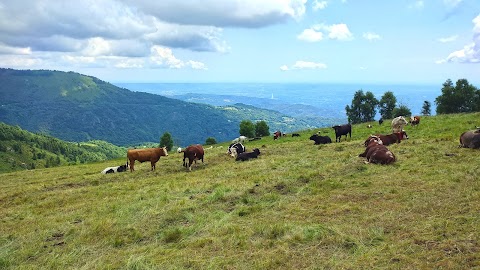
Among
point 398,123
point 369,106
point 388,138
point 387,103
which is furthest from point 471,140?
point 369,106

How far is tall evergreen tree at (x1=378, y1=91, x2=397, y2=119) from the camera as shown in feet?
340

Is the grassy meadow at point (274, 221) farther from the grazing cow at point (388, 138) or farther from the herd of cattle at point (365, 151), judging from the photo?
the grazing cow at point (388, 138)

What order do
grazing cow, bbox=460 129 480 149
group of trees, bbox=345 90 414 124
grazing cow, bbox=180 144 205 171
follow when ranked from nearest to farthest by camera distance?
grazing cow, bbox=460 129 480 149 < grazing cow, bbox=180 144 205 171 < group of trees, bbox=345 90 414 124

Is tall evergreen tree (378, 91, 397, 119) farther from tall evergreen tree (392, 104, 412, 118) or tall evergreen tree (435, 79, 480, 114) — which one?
tall evergreen tree (435, 79, 480, 114)

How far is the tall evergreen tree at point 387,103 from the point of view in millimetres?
103625

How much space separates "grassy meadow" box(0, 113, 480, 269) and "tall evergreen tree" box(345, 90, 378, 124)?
9396 cm

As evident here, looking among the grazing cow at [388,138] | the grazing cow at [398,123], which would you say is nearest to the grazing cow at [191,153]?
the grazing cow at [388,138]

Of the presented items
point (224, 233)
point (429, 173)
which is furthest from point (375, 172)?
point (224, 233)

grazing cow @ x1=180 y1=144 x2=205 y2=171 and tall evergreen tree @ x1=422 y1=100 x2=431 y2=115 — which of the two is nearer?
grazing cow @ x1=180 y1=144 x2=205 y2=171

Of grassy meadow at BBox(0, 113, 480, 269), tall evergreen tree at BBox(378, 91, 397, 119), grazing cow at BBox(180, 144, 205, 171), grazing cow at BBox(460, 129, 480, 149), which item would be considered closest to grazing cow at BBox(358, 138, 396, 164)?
grassy meadow at BBox(0, 113, 480, 269)

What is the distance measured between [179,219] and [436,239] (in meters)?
7.69

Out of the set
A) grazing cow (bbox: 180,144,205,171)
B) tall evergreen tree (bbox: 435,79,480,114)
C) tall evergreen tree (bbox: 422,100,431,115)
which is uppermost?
tall evergreen tree (bbox: 435,79,480,114)

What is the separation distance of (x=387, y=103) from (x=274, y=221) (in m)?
104

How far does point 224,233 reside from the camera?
9820 millimetres
